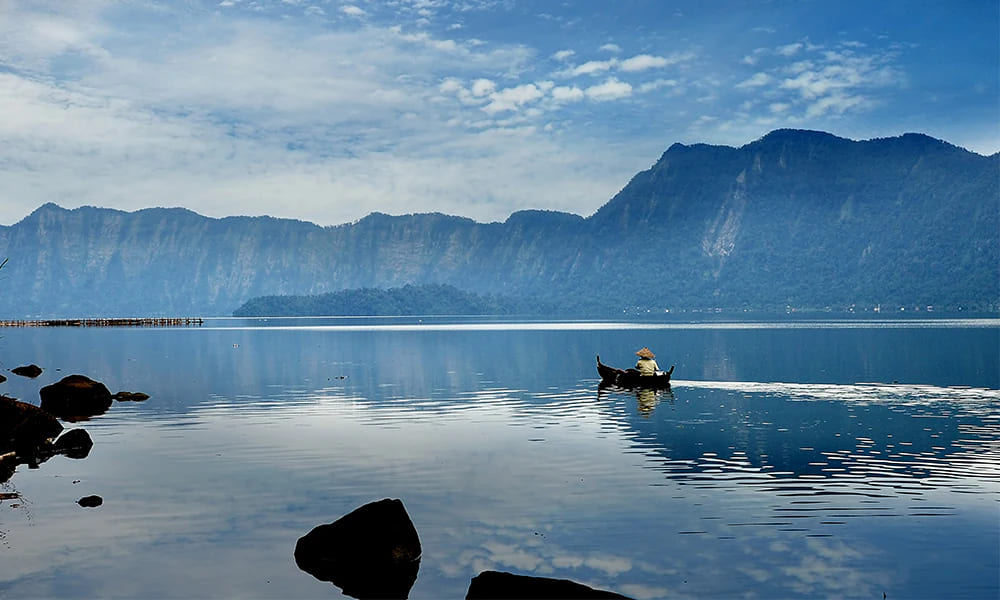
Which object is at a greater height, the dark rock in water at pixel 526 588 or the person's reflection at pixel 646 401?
the dark rock in water at pixel 526 588

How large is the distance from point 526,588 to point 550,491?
41.0 feet

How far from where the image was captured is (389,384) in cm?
7806

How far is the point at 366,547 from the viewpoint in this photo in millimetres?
22375

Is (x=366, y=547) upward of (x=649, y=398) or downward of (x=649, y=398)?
upward

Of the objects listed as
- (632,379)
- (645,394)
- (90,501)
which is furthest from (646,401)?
(90,501)

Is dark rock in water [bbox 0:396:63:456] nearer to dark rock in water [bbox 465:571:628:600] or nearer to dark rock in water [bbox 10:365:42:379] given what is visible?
dark rock in water [bbox 465:571:628:600]

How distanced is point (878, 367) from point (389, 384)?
51.9 metres

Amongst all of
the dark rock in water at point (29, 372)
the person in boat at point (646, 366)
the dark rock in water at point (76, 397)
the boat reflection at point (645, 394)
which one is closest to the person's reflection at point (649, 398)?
the boat reflection at point (645, 394)

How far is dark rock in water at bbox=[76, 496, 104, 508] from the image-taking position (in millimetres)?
29030

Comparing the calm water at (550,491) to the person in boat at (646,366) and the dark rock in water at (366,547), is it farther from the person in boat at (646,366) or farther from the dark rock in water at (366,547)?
the person in boat at (646,366)

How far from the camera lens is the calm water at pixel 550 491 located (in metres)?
21.5

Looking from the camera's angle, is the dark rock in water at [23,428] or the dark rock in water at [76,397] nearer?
the dark rock in water at [23,428]

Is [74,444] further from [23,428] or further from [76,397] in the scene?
[76,397]

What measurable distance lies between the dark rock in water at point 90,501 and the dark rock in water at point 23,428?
477 inches
